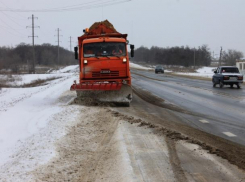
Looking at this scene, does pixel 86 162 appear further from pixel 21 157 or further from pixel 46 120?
pixel 46 120

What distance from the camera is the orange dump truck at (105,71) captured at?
38.8ft

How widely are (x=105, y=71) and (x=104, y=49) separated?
1.11 m

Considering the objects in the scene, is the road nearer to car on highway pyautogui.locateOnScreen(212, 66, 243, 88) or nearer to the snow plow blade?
the snow plow blade

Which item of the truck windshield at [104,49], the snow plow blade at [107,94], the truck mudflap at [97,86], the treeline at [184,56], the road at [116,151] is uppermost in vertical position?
the treeline at [184,56]

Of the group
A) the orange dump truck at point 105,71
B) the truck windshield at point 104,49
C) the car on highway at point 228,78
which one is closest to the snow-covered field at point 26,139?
the orange dump truck at point 105,71

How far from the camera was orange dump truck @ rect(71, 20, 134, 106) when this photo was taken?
1181 centimetres

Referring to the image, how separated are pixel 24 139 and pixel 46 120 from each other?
188 centimetres

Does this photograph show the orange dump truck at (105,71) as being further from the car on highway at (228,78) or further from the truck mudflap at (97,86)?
the car on highway at (228,78)

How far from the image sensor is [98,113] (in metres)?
9.57

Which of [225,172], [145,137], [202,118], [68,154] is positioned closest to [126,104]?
[202,118]

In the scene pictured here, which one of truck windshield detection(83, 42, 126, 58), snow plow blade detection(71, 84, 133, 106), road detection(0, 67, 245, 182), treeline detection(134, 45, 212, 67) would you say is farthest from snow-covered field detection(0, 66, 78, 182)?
treeline detection(134, 45, 212, 67)

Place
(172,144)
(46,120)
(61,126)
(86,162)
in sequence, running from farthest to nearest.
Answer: (46,120)
(61,126)
(172,144)
(86,162)

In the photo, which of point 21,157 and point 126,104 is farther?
point 126,104

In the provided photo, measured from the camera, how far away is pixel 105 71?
40.2 ft
